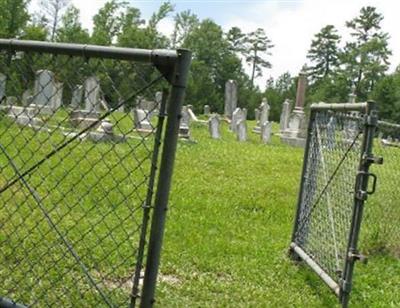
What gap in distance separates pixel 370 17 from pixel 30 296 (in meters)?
66.2

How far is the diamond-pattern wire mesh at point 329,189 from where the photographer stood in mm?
4574

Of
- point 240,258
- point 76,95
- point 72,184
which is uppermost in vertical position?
point 76,95

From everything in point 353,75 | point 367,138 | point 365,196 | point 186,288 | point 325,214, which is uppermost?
point 353,75

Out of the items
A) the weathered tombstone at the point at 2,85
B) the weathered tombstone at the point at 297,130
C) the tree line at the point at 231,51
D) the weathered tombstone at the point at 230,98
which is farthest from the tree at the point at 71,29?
the weathered tombstone at the point at 2,85

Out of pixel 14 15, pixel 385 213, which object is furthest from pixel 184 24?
pixel 385 213

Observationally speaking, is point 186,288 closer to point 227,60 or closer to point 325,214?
point 325,214

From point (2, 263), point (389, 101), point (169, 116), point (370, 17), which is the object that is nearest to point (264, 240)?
point (2, 263)

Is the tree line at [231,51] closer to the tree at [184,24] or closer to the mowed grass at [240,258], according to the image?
the tree at [184,24]

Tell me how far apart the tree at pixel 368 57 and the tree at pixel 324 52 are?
695cm

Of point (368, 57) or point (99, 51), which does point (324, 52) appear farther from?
point (99, 51)

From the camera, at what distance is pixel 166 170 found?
238 cm

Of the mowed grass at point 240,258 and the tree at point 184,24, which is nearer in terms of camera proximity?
the mowed grass at point 240,258

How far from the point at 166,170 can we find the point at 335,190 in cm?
298

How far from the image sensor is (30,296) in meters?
3.91
